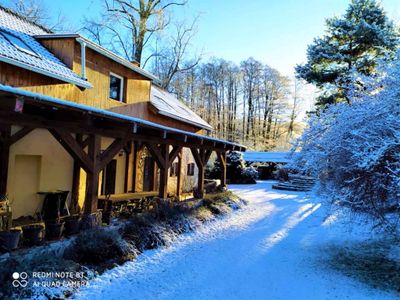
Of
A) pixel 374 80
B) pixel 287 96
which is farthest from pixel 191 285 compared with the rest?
pixel 287 96

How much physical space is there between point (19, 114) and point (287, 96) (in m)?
33.4

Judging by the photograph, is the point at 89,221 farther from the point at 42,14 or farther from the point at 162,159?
the point at 42,14

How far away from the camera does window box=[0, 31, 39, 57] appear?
308 inches

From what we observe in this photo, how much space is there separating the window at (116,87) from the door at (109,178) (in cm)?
219

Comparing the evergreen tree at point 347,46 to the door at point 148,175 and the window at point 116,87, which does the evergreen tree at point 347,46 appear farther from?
the window at point 116,87

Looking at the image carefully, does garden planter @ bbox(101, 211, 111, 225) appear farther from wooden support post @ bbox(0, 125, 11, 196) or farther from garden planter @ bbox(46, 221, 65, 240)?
wooden support post @ bbox(0, 125, 11, 196)

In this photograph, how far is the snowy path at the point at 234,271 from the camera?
4.87m

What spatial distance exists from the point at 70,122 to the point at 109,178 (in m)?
5.22

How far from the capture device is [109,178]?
11078 millimetres

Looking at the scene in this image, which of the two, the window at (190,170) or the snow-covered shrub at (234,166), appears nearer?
the window at (190,170)

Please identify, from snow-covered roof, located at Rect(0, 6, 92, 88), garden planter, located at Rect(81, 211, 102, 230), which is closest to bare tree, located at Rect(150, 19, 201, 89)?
snow-covered roof, located at Rect(0, 6, 92, 88)

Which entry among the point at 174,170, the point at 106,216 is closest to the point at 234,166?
the point at 174,170

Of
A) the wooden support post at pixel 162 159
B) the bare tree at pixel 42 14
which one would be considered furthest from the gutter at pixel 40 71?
the bare tree at pixel 42 14

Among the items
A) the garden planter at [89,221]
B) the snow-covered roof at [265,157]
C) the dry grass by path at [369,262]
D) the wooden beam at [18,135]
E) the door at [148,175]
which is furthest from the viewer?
the snow-covered roof at [265,157]
